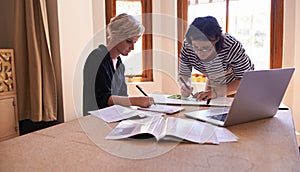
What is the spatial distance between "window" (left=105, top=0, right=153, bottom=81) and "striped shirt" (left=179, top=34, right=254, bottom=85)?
4.53 feet

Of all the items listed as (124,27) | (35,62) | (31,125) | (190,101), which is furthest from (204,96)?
(31,125)

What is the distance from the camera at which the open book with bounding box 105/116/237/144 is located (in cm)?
96

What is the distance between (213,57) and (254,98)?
73 centimetres

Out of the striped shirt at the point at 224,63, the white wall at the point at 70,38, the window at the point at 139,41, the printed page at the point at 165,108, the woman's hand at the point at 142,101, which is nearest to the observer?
the printed page at the point at 165,108

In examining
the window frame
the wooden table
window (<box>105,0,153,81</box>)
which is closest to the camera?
the wooden table

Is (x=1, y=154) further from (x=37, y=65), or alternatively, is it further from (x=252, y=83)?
(x=37, y=65)

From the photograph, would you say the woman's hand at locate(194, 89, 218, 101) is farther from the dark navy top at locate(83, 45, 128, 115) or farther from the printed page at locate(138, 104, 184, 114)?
the dark navy top at locate(83, 45, 128, 115)

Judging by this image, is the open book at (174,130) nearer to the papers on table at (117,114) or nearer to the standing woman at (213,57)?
the papers on table at (117,114)

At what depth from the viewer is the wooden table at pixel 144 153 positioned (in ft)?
2.43

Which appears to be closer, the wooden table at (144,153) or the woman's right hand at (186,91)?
the wooden table at (144,153)

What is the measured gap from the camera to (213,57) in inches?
71.9

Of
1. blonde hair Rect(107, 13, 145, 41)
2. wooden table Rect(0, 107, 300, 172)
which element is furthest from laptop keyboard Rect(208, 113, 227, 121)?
blonde hair Rect(107, 13, 145, 41)

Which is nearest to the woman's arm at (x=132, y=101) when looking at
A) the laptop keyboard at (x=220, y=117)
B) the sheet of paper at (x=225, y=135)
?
the laptop keyboard at (x=220, y=117)

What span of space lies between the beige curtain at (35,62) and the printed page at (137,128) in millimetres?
1375
